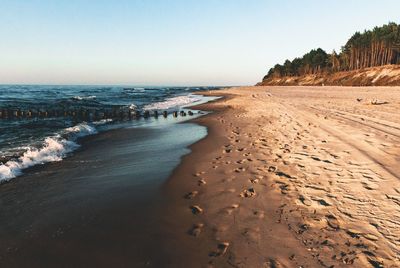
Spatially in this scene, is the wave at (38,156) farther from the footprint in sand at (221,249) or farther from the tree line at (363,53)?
the tree line at (363,53)

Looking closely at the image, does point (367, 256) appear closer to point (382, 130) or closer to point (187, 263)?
point (187, 263)

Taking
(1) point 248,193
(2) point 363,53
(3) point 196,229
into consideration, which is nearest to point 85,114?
(1) point 248,193

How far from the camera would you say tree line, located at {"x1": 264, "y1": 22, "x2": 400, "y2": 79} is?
74.1 meters

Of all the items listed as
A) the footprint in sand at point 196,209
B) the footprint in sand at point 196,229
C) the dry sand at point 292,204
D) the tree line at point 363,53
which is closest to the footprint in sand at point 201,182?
the dry sand at point 292,204

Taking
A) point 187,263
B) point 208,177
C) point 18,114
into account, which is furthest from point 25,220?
point 18,114

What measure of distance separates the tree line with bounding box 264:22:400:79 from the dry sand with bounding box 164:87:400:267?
7981cm

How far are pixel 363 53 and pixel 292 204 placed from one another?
9660 centimetres

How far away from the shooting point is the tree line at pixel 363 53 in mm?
74062

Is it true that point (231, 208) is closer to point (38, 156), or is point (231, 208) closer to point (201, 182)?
point (201, 182)

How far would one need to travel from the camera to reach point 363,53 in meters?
85.2

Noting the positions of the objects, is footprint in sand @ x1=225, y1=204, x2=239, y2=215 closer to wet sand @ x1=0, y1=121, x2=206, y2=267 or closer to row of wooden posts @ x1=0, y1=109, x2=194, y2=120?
wet sand @ x1=0, y1=121, x2=206, y2=267

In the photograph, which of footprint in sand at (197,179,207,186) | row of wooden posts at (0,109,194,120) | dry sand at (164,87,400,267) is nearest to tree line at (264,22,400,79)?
row of wooden posts at (0,109,194,120)

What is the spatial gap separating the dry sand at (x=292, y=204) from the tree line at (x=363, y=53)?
79.8 meters

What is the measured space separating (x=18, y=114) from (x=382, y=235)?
1212 inches
